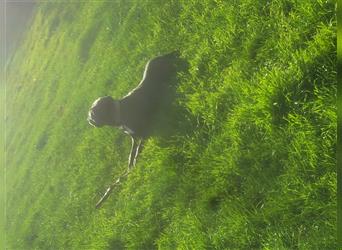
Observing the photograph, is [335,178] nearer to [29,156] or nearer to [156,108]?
[156,108]

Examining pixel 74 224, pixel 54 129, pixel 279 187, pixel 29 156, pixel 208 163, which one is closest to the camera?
pixel 279 187

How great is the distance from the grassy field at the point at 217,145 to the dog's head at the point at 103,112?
2.06 feet

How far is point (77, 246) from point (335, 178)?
16.2ft

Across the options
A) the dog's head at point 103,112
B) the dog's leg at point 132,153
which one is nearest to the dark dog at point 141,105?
the dog's head at point 103,112

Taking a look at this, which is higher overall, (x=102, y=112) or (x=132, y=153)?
(x=102, y=112)

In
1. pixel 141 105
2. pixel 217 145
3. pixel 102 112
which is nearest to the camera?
pixel 217 145

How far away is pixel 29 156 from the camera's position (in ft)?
43.1

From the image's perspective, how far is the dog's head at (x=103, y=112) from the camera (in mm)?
6035

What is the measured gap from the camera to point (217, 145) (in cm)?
486

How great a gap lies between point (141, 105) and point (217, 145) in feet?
5.56

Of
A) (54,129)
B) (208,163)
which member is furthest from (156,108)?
(54,129)

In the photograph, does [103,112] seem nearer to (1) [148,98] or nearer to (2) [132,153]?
(1) [148,98]

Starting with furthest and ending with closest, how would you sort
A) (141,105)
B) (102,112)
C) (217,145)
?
(141,105) → (102,112) → (217,145)

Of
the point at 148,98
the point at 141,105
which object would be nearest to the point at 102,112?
the point at 141,105
